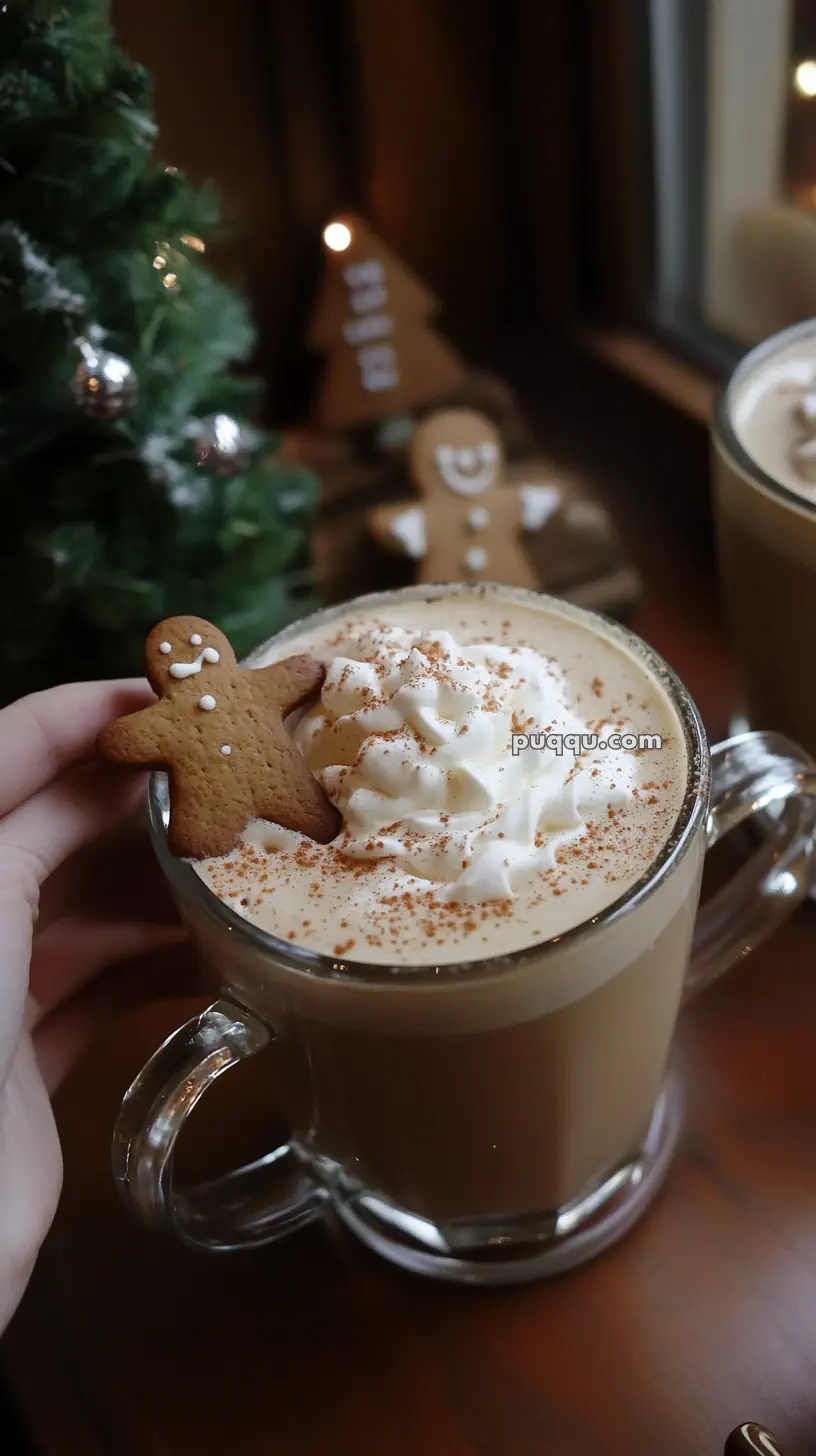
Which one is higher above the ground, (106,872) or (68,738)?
(68,738)

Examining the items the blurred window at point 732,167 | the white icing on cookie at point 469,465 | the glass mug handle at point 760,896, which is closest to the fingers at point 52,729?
the glass mug handle at point 760,896

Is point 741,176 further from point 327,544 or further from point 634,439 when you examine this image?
point 327,544

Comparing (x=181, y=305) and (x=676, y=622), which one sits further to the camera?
(x=676, y=622)

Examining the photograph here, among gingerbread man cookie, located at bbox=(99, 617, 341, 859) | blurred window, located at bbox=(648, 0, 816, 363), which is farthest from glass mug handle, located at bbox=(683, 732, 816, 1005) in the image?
blurred window, located at bbox=(648, 0, 816, 363)

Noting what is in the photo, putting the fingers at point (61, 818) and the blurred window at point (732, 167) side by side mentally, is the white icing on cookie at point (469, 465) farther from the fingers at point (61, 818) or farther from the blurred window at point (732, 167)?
the fingers at point (61, 818)

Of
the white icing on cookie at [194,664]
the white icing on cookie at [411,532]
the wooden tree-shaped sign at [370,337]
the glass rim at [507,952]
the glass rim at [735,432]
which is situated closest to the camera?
the glass rim at [507,952]

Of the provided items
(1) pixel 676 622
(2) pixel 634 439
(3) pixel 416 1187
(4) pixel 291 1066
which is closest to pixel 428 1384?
(3) pixel 416 1187
